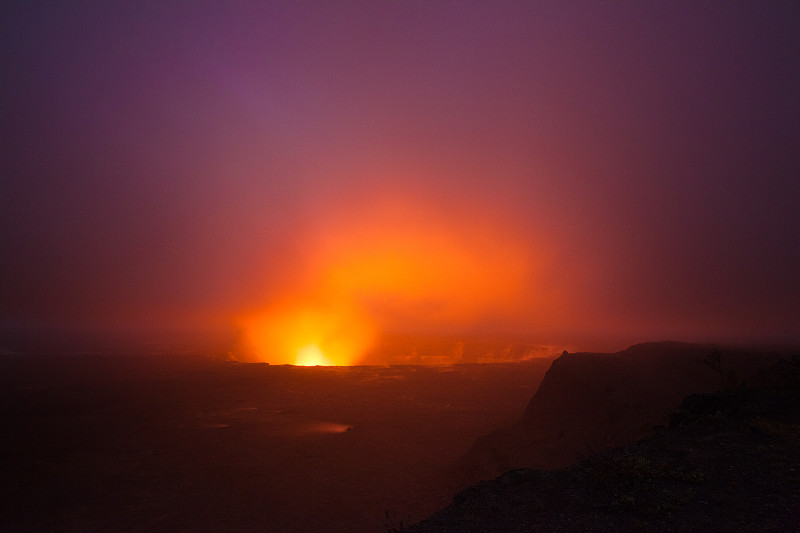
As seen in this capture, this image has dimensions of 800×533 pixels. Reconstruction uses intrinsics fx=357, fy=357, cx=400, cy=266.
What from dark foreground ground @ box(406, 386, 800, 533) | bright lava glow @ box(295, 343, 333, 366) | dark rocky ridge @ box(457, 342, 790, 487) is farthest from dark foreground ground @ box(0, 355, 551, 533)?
bright lava glow @ box(295, 343, 333, 366)

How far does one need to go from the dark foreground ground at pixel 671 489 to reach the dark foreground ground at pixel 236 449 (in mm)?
6917

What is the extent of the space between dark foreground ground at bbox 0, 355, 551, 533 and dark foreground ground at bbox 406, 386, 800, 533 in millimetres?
6917

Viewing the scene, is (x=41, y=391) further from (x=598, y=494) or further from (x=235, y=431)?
(x=598, y=494)

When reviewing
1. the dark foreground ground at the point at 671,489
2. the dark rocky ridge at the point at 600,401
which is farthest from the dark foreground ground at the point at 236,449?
the dark foreground ground at the point at 671,489

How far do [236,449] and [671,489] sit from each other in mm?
29183

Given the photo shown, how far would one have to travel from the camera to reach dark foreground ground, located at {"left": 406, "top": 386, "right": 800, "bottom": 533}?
6.17 metres

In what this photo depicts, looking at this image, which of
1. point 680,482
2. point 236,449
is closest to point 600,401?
point 680,482

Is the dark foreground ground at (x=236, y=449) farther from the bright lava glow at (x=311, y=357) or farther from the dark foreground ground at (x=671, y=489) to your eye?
the bright lava glow at (x=311, y=357)

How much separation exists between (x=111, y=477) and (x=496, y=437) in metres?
24.5

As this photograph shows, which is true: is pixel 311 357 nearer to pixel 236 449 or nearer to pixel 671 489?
pixel 236 449

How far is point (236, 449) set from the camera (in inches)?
1093

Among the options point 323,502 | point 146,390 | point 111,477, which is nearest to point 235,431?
point 111,477

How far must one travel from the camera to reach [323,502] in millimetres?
19109

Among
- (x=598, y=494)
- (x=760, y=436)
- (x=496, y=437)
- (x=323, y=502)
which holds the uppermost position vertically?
(x=760, y=436)
